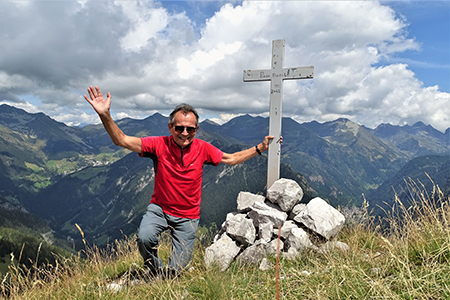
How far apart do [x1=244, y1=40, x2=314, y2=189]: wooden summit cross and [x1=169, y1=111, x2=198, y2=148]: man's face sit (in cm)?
340

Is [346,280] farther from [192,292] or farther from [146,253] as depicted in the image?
[146,253]

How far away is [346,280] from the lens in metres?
3.24

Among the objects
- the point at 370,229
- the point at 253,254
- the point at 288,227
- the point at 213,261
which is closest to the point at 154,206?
the point at 213,261

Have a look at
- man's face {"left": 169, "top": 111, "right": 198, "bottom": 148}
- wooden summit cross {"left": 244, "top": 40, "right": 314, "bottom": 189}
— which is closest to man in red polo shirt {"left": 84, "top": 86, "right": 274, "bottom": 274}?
man's face {"left": 169, "top": 111, "right": 198, "bottom": 148}

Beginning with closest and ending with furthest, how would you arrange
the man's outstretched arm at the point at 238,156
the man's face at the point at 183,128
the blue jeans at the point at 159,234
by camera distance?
the blue jeans at the point at 159,234
the man's face at the point at 183,128
the man's outstretched arm at the point at 238,156

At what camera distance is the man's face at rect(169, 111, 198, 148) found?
491 cm

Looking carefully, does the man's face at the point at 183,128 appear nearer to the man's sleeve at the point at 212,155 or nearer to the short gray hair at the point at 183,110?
the short gray hair at the point at 183,110

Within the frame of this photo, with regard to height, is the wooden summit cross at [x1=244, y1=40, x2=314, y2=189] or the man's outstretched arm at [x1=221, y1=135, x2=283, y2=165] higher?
the wooden summit cross at [x1=244, y1=40, x2=314, y2=189]

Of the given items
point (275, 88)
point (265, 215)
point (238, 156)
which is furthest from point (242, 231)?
point (275, 88)

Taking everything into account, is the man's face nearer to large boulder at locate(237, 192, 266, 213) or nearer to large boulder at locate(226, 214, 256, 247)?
large boulder at locate(226, 214, 256, 247)

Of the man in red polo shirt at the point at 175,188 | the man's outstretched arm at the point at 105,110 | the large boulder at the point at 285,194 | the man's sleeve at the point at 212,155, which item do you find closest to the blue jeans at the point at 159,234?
the man in red polo shirt at the point at 175,188

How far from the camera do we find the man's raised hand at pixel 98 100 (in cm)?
430

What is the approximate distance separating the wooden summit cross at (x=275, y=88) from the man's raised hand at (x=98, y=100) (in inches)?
186

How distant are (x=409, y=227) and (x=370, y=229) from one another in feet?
5.72
